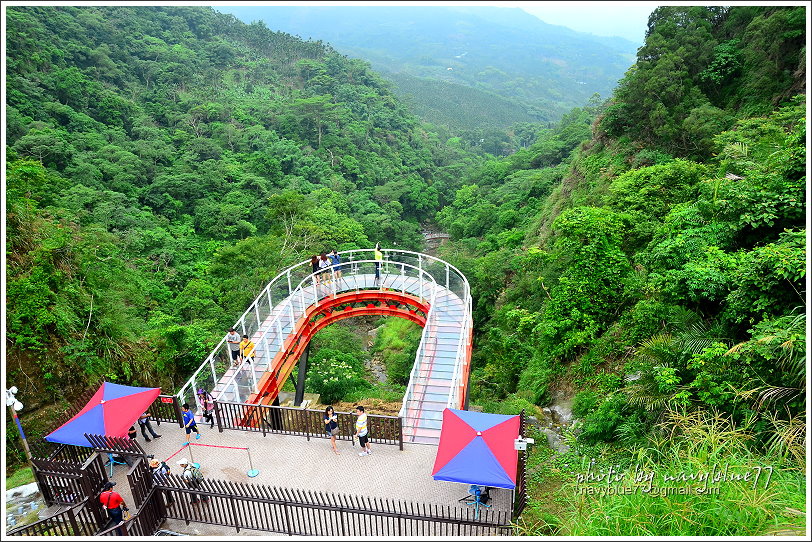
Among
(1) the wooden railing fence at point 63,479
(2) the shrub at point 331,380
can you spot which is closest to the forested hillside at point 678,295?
(2) the shrub at point 331,380

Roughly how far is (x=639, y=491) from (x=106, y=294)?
15.7 meters

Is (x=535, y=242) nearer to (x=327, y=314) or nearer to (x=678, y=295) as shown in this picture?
(x=327, y=314)

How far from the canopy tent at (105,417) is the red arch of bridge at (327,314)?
324cm

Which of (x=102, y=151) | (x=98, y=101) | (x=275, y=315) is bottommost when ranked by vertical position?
(x=275, y=315)

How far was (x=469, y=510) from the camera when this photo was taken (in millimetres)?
9414

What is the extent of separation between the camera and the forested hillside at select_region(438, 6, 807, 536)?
26.1 ft

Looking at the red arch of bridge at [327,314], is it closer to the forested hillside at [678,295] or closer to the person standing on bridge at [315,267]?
the person standing on bridge at [315,267]

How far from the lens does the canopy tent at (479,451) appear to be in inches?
351

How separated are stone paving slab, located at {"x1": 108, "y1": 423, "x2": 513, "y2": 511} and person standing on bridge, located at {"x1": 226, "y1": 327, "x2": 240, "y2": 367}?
2.07 meters

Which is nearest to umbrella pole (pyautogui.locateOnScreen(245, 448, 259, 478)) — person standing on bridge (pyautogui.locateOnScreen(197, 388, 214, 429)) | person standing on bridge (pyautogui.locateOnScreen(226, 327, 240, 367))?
person standing on bridge (pyautogui.locateOnScreen(197, 388, 214, 429))

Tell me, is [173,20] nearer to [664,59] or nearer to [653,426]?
[664,59]

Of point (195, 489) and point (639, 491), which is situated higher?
point (639, 491)

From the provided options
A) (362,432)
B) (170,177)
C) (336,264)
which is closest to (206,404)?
(362,432)

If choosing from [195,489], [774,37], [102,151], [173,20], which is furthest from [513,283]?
[173,20]
